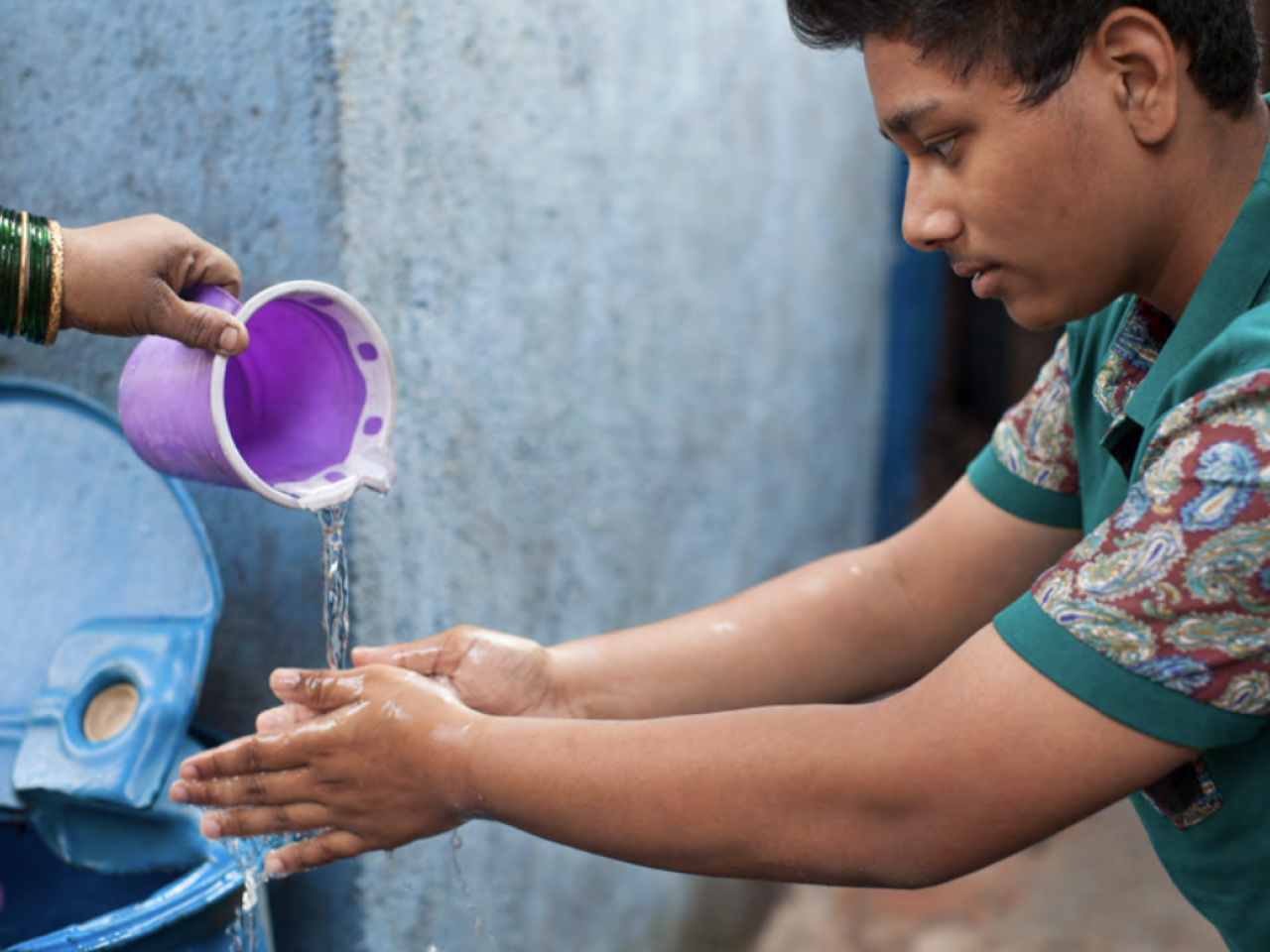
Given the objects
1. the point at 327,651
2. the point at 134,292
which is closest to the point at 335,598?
the point at 327,651

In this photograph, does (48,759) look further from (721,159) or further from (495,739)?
(721,159)

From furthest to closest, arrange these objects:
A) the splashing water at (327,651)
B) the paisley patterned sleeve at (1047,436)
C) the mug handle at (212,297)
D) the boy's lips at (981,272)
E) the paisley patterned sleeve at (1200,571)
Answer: the paisley patterned sleeve at (1047,436) < the splashing water at (327,651) < the mug handle at (212,297) < the boy's lips at (981,272) < the paisley patterned sleeve at (1200,571)

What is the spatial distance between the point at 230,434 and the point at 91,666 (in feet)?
1.75

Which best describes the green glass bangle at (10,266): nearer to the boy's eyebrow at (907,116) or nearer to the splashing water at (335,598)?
the splashing water at (335,598)

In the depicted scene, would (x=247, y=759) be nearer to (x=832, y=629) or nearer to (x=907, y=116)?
(x=832, y=629)

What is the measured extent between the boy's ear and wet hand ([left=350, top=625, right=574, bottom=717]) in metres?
1.02

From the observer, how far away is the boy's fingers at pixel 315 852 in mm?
1464

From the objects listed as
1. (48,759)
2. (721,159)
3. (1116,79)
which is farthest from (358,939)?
(721,159)

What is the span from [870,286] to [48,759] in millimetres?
4045

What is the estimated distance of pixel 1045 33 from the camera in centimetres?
126

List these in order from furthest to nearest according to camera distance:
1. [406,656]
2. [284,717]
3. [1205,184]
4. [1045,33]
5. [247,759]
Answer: [406,656] < [284,717] < [247,759] < [1205,184] < [1045,33]

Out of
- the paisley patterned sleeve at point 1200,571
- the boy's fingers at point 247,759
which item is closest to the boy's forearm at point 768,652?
the boy's fingers at point 247,759

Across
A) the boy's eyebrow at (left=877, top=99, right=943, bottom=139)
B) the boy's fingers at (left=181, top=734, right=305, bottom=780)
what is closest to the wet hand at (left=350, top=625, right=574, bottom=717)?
the boy's fingers at (left=181, top=734, right=305, bottom=780)

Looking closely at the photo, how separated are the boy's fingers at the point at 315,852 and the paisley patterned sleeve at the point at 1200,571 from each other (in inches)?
33.2
